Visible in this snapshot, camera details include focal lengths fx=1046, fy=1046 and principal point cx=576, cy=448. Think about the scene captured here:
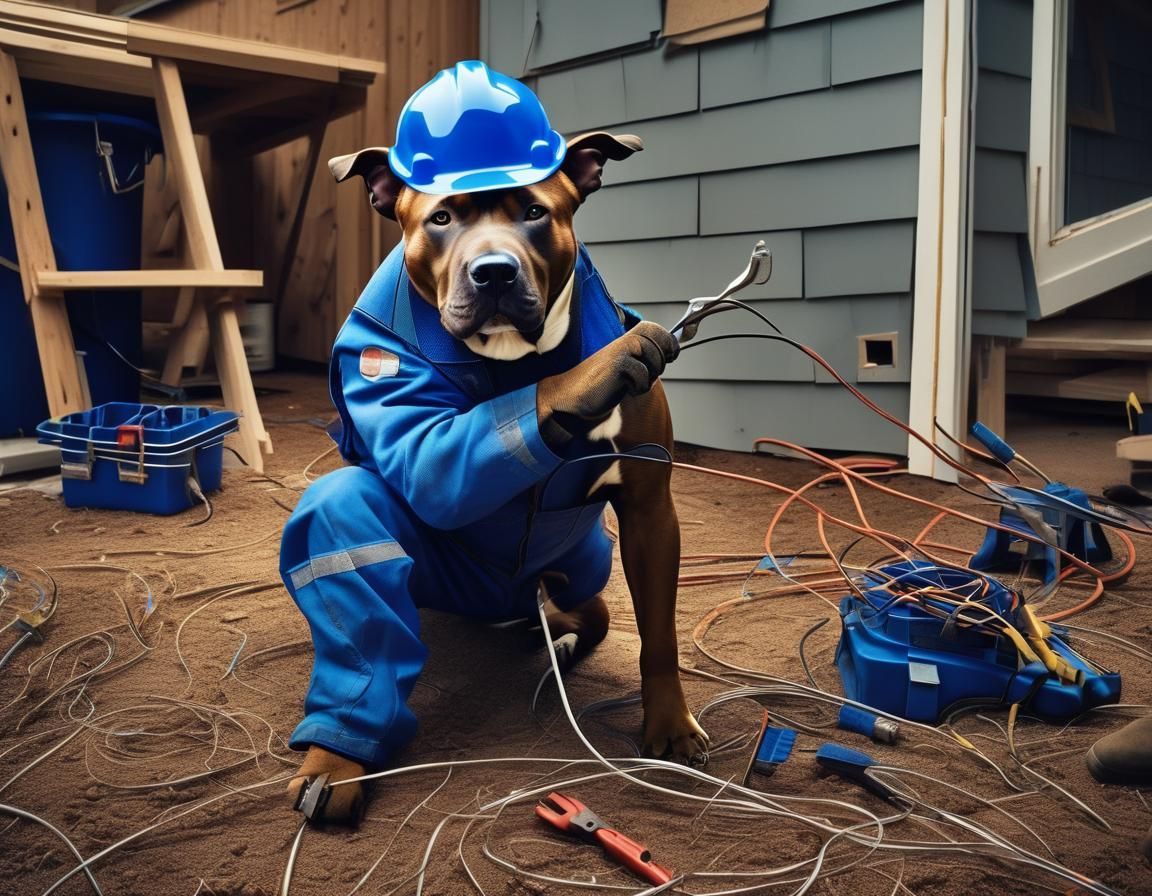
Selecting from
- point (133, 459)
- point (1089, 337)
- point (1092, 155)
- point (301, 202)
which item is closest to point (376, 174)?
point (133, 459)

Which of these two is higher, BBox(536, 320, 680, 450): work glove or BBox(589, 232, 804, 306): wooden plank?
BBox(589, 232, 804, 306): wooden plank

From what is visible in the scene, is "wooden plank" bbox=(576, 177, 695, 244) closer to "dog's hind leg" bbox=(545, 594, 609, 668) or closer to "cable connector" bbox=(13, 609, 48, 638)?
"dog's hind leg" bbox=(545, 594, 609, 668)

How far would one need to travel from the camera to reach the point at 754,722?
6.15 ft

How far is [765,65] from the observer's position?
153 inches

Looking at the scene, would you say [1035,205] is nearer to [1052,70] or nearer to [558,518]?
[1052,70]

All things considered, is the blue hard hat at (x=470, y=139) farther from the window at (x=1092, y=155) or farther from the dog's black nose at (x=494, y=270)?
the window at (x=1092, y=155)

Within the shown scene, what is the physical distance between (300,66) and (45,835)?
339 centimetres

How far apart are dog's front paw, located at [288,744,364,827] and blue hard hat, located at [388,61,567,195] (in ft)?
2.86

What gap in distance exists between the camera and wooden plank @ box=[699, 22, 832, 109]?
12.3ft

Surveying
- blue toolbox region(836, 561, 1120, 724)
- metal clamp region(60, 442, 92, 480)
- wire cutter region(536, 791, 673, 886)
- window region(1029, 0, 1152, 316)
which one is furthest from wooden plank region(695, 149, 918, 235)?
wire cutter region(536, 791, 673, 886)

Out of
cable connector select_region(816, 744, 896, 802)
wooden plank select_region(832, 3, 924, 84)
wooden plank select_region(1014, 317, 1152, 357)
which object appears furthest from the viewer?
wooden plank select_region(1014, 317, 1152, 357)

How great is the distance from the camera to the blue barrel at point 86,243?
12.7 feet

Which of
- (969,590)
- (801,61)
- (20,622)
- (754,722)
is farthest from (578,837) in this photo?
(801,61)

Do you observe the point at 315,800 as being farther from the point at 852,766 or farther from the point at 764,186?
the point at 764,186
